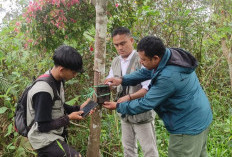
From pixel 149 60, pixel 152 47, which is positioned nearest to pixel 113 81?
pixel 149 60

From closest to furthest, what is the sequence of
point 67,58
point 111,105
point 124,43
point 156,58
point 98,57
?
point 67,58 < point 156,58 < point 111,105 < point 98,57 < point 124,43

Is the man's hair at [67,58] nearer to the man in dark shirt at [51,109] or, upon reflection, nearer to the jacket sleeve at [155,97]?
the man in dark shirt at [51,109]

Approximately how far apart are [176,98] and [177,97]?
0.01 meters

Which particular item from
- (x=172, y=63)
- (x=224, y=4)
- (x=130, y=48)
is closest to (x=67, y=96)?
(x=130, y=48)

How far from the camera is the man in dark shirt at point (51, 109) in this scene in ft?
6.42

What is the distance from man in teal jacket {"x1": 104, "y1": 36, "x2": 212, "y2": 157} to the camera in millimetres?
2045

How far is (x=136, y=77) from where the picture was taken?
2.65 metres

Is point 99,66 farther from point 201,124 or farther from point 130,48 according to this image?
point 201,124

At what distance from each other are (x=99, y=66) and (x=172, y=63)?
→ 97cm

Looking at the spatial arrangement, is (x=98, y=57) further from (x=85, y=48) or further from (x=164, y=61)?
(x=85, y=48)

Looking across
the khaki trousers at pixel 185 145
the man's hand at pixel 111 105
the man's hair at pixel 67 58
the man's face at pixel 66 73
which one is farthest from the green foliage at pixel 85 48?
the khaki trousers at pixel 185 145

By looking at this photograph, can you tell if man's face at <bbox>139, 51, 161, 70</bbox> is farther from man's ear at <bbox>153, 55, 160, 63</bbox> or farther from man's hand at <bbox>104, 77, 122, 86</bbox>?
man's hand at <bbox>104, 77, 122, 86</bbox>

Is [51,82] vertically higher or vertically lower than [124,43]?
lower

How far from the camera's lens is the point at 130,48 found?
286 cm
